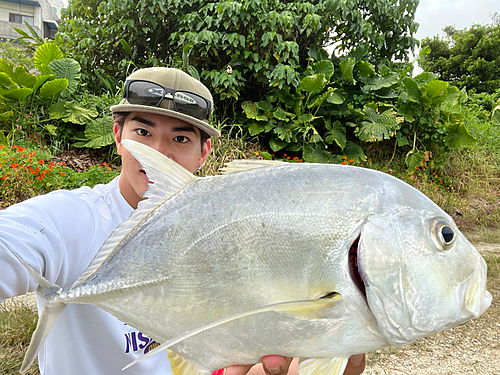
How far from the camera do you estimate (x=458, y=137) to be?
8016 millimetres

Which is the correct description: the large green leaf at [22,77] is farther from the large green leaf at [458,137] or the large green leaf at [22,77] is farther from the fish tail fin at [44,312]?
the large green leaf at [458,137]

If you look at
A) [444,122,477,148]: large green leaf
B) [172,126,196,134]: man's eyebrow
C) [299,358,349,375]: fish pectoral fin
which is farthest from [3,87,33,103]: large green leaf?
[444,122,477,148]: large green leaf

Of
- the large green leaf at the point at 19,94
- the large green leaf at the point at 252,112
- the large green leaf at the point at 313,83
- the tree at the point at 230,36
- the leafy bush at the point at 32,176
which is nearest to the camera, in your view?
the leafy bush at the point at 32,176

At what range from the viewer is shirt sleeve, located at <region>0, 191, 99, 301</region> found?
3.53 ft

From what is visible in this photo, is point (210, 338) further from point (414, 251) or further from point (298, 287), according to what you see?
point (414, 251)

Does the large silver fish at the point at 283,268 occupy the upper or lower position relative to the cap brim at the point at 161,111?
lower

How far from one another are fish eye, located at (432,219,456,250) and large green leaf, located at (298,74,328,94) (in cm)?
639

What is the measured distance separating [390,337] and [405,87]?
821 cm

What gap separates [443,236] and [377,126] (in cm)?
708

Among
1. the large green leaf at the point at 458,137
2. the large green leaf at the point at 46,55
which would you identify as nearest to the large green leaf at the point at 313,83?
Result: the large green leaf at the point at 458,137

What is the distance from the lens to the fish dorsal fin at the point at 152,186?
1.16m

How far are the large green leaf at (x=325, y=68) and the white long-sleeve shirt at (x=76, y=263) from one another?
21.6ft

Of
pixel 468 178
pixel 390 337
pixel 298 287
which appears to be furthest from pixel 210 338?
pixel 468 178

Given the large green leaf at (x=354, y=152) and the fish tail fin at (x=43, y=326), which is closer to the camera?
the fish tail fin at (x=43, y=326)
